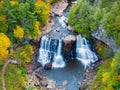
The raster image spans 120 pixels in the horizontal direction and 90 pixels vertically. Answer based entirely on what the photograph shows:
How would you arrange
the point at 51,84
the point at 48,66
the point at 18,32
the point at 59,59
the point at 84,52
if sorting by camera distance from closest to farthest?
1. the point at 51,84
2. the point at 18,32
3. the point at 48,66
4. the point at 59,59
5. the point at 84,52

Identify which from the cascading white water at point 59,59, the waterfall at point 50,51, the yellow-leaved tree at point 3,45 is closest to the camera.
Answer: the yellow-leaved tree at point 3,45

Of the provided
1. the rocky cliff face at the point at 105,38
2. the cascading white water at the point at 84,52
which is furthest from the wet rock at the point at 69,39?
the rocky cliff face at the point at 105,38

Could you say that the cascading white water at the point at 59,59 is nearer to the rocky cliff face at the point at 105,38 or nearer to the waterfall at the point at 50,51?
the waterfall at the point at 50,51

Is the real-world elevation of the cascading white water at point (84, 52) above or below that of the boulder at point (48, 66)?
above

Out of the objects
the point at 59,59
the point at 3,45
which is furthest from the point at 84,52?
the point at 3,45

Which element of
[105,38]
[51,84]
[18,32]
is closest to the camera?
[51,84]

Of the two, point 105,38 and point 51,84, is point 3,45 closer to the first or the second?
point 51,84

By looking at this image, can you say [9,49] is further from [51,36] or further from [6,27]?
[51,36]
